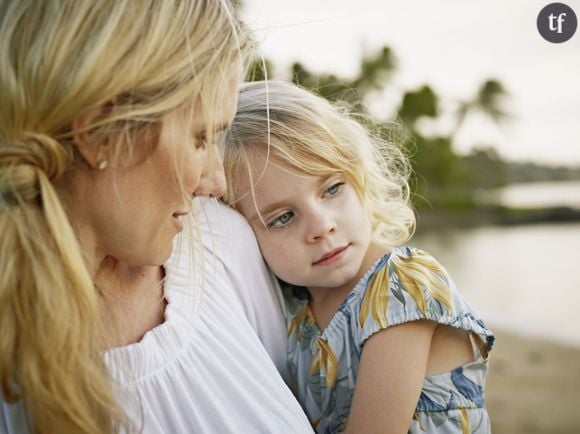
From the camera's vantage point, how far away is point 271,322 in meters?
1.81

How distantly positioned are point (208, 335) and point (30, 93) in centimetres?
63

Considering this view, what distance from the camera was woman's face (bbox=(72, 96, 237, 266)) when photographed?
1.27m

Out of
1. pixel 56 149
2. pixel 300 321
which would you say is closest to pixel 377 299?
pixel 300 321

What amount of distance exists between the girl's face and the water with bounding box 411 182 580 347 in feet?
22.6

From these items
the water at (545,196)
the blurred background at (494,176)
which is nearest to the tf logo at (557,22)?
the blurred background at (494,176)

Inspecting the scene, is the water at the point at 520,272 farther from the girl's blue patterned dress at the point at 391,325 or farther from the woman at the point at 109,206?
the woman at the point at 109,206

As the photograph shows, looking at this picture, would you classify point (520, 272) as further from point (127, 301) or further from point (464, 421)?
point (127, 301)

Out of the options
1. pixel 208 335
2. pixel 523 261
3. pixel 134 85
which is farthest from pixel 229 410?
pixel 523 261

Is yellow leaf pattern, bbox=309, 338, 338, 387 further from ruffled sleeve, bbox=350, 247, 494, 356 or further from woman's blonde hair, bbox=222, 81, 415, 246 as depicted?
woman's blonde hair, bbox=222, 81, 415, 246

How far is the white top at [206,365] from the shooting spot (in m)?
1.35

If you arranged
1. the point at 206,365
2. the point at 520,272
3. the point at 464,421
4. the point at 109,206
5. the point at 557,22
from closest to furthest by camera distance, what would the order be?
the point at 109,206 → the point at 206,365 → the point at 464,421 → the point at 557,22 → the point at 520,272

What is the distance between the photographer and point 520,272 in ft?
65.7

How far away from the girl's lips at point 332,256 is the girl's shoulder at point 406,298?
0.08m

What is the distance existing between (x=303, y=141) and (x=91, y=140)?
0.71 meters
